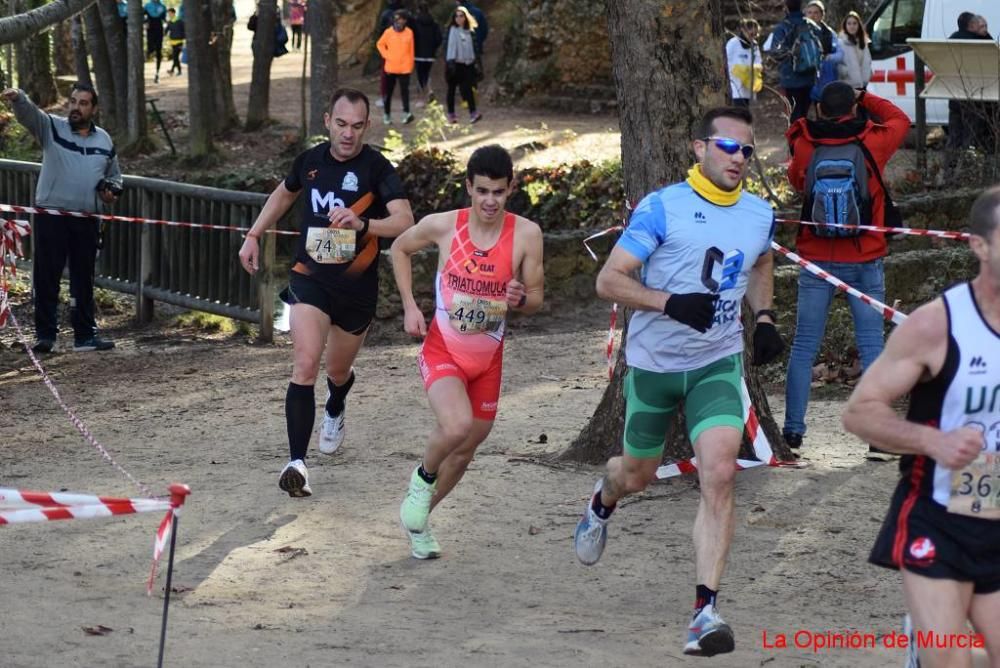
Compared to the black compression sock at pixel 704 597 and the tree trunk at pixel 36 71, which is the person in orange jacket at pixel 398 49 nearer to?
the tree trunk at pixel 36 71

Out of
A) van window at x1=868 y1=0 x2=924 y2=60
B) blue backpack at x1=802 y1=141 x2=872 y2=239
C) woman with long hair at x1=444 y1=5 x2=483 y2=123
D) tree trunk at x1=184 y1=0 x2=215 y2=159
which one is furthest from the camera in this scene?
tree trunk at x1=184 y1=0 x2=215 y2=159

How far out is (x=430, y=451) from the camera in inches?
256

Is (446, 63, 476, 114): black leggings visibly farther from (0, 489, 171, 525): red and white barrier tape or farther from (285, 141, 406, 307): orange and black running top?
(0, 489, 171, 525): red and white barrier tape

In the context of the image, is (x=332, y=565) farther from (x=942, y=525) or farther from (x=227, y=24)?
(x=227, y=24)

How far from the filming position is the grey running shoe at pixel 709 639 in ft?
16.6

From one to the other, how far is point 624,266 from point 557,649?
1.43 meters

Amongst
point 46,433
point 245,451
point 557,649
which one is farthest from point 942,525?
point 46,433

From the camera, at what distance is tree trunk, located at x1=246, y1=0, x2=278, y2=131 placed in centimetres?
2484

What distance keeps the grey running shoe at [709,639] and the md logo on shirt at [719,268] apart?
4.26ft

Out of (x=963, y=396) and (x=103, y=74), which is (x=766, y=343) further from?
(x=103, y=74)

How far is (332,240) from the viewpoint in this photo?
25.2ft

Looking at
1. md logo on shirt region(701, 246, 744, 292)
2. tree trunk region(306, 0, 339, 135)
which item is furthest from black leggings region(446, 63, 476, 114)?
md logo on shirt region(701, 246, 744, 292)

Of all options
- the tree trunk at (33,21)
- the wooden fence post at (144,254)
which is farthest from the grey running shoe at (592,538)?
the wooden fence post at (144,254)

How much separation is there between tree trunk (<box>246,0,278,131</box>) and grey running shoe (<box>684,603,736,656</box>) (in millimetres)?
21023
